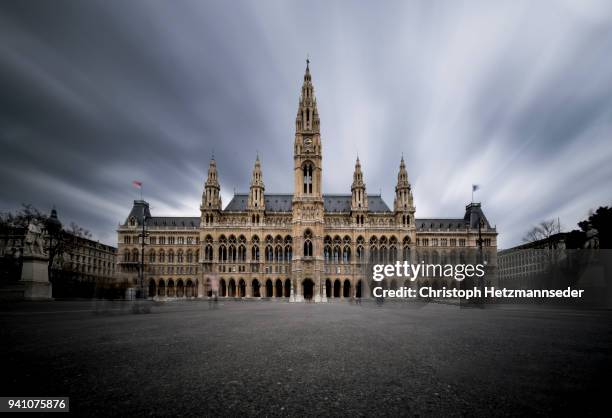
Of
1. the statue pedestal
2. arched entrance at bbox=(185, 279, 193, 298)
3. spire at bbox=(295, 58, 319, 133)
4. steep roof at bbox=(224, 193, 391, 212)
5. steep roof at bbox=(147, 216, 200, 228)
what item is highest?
spire at bbox=(295, 58, 319, 133)

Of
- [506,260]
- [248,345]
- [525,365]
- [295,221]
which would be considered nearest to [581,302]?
[525,365]

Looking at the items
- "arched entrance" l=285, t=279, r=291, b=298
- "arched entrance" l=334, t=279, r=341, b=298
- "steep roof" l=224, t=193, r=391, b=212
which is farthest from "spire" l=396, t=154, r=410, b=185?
"arched entrance" l=285, t=279, r=291, b=298

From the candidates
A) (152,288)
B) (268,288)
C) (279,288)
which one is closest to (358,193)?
(279,288)

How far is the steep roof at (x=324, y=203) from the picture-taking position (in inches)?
3009

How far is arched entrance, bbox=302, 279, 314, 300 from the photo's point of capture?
6550 cm

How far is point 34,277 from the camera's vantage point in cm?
2425

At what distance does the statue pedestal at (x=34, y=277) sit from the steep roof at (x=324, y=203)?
165 ft

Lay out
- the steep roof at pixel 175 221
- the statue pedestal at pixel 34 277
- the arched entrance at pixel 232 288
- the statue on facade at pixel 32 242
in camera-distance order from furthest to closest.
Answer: the steep roof at pixel 175 221
the arched entrance at pixel 232 288
the statue on facade at pixel 32 242
the statue pedestal at pixel 34 277

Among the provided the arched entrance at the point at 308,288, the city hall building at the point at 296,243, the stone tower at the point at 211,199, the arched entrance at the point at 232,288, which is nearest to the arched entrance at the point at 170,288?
the city hall building at the point at 296,243

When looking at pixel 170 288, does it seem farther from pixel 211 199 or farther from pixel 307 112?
pixel 307 112

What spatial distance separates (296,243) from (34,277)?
146 ft

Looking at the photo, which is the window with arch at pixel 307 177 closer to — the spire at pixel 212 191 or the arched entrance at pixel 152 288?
the spire at pixel 212 191

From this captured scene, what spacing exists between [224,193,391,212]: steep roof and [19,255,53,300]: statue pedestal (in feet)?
165

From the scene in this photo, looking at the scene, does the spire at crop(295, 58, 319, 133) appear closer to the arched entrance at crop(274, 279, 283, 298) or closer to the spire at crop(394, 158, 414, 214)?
the spire at crop(394, 158, 414, 214)
